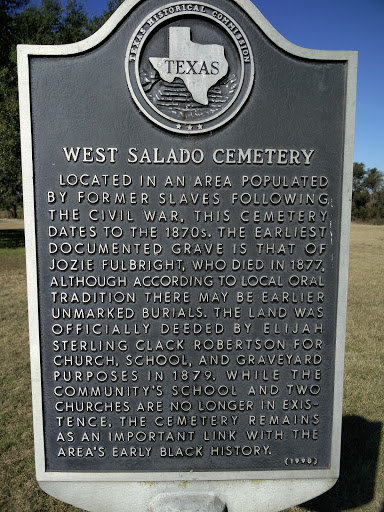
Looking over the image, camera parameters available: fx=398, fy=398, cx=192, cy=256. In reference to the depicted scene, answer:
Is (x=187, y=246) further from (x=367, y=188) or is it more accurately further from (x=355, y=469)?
(x=367, y=188)

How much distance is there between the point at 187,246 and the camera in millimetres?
2465

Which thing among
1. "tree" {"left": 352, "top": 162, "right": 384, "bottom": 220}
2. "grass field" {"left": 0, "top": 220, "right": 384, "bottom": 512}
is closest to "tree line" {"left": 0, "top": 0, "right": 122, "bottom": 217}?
"grass field" {"left": 0, "top": 220, "right": 384, "bottom": 512}

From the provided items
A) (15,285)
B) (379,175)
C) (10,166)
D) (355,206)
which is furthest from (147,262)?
(379,175)

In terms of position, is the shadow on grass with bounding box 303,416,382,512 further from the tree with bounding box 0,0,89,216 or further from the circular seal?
the tree with bounding box 0,0,89,216

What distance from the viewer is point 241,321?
99.3 inches

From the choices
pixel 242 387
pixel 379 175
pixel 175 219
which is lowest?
pixel 242 387

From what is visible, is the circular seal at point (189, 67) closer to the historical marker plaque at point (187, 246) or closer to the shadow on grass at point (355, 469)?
the historical marker plaque at point (187, 246)

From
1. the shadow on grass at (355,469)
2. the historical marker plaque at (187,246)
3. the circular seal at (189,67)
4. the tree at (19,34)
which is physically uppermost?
the tree at (19,34)

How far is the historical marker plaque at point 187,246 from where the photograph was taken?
238 cm

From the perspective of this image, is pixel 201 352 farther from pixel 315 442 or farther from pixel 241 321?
pixel 315 442

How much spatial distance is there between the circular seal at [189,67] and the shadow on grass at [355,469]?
324cm

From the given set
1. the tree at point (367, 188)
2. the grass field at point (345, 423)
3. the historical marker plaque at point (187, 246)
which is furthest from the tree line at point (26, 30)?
the tree at point (367, 188)

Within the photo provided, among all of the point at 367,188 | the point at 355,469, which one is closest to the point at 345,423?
the point at 355,469

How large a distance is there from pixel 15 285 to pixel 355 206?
56237 mm
